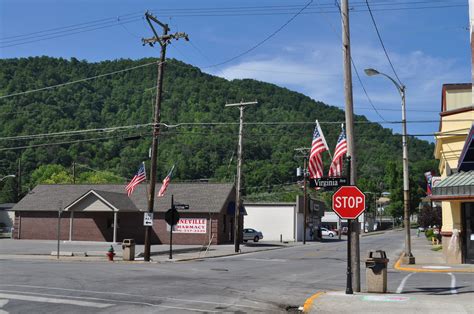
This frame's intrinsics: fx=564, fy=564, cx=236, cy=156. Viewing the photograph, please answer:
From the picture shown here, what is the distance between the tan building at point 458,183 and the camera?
24328mm

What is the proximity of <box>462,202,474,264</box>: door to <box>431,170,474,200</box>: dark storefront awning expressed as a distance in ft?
5.51

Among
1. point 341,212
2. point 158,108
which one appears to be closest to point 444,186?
point 341,212

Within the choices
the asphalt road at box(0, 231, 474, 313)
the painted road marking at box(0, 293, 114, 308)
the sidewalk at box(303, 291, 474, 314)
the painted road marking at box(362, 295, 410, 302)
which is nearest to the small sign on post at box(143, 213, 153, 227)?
the asphalt road at box(0, 231, 474, 313)

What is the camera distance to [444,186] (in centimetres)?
2470

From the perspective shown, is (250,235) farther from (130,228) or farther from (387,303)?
Answer: (387,303)

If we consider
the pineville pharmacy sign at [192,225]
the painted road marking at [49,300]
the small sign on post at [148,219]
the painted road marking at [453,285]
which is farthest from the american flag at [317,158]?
the pineville pharmacy sign at [192,225]

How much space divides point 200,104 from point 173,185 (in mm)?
12484

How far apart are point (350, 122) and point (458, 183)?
36.0 feet

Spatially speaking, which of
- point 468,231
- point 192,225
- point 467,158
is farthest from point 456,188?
point 192,225

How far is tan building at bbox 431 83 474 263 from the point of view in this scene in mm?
24328

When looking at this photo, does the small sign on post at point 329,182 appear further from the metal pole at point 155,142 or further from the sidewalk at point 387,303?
the metal pole at point 155,142

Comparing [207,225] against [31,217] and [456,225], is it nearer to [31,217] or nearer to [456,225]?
[31,217]

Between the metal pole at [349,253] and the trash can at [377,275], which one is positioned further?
the trash can at [377,275]

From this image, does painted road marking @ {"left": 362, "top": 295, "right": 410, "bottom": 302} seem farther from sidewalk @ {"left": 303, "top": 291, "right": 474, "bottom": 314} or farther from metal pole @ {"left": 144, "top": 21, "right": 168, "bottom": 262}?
metal pole @ {"left": 144, "top": 21, "right": 168, "bottom": 262}
